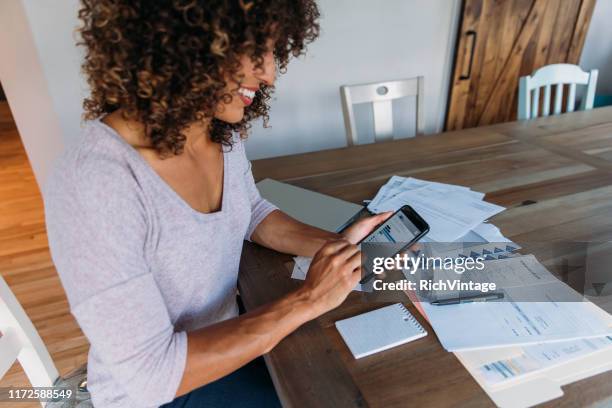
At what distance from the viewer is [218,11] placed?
544mm

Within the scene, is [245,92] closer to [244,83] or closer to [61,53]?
[244,83]

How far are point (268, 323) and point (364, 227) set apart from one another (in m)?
0.31

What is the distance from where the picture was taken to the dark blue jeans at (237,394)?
80 cm

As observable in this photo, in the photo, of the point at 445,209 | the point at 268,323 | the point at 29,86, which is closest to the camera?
the point at 268,323

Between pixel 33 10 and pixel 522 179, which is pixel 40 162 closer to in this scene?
pixel 33 10

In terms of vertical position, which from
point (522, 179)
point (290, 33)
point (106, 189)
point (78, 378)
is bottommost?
point (78, 378)

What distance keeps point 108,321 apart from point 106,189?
0.18 meters

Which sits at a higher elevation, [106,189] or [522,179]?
[106,189]

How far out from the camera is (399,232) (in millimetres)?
790

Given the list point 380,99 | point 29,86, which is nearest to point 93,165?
point 380,99

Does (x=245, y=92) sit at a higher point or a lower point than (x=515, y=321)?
higher

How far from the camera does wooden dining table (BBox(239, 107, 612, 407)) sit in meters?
0.61

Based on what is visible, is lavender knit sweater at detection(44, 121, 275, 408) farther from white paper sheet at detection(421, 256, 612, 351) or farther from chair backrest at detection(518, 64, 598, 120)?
chair backrest at detection(518, 64, 598, 120)

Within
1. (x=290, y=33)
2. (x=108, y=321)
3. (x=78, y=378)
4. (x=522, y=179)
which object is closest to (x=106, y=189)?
(x=108, y=321)
